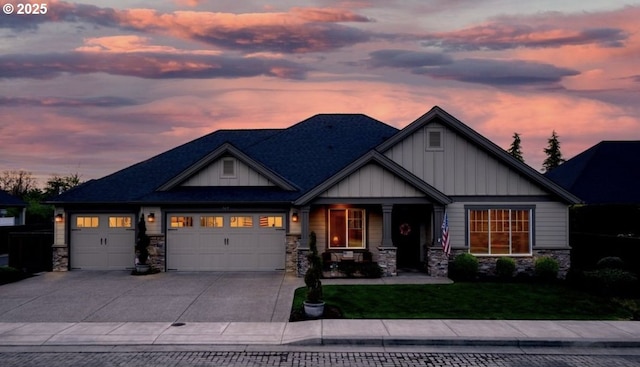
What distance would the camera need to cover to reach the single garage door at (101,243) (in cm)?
2227

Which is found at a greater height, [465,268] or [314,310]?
[465,268]

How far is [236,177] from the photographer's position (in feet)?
74.0

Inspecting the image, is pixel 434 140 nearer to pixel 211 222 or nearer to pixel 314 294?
pixel 211 222

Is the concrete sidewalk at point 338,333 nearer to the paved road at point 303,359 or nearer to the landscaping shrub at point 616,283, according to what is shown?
the paved road at point 303,359

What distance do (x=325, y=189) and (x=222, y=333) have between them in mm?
9452

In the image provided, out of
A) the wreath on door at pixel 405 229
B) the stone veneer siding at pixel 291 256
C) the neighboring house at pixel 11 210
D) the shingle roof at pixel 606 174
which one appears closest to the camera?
the stone veneer siding at pixel 291 256

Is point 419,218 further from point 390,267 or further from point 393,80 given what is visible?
point 393,80

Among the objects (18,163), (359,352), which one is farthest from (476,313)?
(18,163)

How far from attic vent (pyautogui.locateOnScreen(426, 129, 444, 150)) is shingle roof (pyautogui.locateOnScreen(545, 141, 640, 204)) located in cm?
1171

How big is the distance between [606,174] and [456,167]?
45.1 feet

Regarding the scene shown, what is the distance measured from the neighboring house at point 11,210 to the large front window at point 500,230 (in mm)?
35161

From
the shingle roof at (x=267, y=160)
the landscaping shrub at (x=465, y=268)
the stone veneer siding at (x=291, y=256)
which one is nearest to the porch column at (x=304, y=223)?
the stone veneer siding at (x=291, y=256)

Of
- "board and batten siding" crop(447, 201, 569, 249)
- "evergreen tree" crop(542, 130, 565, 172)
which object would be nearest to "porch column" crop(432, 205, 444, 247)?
"board and batten siding" crop(447, 201, 569, 249)

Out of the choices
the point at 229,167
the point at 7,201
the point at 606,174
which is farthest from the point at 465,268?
the point at 7,201
